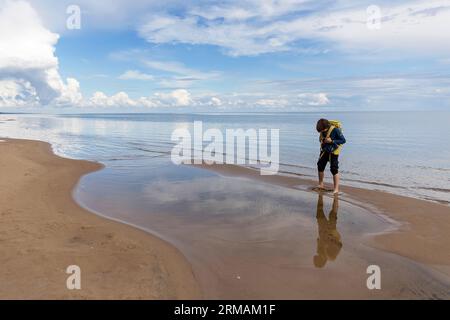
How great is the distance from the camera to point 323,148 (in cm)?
1102

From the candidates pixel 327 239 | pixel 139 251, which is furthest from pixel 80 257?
pixel 327 239

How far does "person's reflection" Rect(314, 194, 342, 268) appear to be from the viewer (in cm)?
600

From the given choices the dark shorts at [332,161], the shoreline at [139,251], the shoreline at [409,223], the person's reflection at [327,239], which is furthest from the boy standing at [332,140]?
the person's reflection at [327,239]

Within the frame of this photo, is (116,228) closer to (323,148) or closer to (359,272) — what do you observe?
(359,272)

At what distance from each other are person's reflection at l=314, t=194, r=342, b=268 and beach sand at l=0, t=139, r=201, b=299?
227 centimetres

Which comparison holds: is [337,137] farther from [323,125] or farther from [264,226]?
[264,226]

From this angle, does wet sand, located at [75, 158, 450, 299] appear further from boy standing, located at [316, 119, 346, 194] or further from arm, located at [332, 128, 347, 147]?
arm, located at [332, 128, 347, 147]

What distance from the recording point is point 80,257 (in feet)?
18.4

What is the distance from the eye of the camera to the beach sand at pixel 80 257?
15.1 ft

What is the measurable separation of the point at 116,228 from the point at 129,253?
151cm

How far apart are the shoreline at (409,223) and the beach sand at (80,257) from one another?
3954mm

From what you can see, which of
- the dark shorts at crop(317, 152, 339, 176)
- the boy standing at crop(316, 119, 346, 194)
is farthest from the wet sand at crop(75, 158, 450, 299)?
the boy standing at crop(316, 119, 346, 194)

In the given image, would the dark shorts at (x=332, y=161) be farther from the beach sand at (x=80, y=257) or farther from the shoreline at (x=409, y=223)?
the beach sand at (x=80, y=257)
